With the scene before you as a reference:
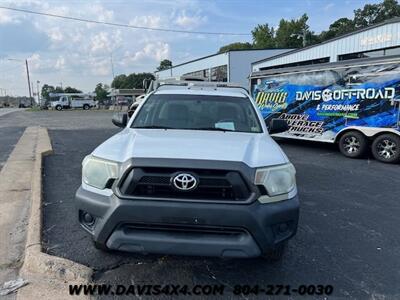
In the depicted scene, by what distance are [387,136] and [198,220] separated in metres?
7.92

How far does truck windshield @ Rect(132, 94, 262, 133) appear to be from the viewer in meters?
4.36

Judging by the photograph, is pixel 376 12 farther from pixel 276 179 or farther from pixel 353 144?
pixel 276 179

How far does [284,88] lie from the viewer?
12031 millimetres

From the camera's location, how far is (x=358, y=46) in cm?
1997

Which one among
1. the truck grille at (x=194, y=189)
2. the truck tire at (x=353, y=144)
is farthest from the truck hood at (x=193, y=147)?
the truck tire at (x=353, y=144)

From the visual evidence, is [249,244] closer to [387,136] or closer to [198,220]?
[198,220]

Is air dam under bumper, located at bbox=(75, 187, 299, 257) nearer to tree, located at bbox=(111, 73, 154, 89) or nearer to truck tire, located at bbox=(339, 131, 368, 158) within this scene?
truck tire, located at bbox=(339, 131, 368, 158)

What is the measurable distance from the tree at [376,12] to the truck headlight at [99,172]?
240 feet

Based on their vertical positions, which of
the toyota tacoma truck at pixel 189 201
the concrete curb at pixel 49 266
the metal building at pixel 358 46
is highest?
the metal building at pixel 358 46

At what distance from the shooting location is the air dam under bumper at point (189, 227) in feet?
9.51

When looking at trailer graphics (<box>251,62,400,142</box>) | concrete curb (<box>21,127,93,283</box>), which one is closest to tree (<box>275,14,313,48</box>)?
trailer graphics (<box>251,62,400,142</box>)

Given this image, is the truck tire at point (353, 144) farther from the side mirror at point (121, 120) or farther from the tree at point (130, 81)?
the tree at point (130, 81)

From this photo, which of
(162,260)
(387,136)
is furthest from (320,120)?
(162,260)

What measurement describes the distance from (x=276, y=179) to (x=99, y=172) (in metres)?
1.51
